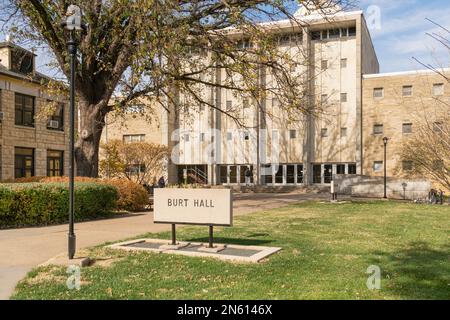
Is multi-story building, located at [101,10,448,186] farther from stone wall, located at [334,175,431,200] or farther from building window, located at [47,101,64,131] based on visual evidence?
building window, located at [47,101,64,131]

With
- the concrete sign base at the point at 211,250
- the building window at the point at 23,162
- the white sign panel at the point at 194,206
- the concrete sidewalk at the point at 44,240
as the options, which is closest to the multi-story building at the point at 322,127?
the building window at the point at 23,162

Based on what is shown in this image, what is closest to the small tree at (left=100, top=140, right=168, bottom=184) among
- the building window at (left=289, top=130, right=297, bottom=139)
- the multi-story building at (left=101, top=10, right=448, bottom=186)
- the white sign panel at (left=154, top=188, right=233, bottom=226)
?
the multi-story building at (left=101, top=10, right=448, bottom=186)

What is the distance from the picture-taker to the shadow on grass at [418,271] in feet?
19.3

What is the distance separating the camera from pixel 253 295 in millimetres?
5656

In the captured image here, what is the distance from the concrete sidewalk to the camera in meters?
7.32

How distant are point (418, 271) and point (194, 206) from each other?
402 centimetres

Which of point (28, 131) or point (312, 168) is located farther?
point (312, 168)

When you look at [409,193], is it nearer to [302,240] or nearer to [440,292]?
[302,240]

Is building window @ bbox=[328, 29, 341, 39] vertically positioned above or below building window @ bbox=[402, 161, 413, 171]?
above

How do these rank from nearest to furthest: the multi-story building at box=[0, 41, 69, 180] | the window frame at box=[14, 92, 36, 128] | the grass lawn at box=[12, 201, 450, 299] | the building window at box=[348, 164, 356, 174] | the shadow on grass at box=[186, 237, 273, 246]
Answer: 1. the grass lawn at box=[12, 201, 450, 299]
2. the shadow on grass at box=[186, 237, 273, 246]
3. the multi-story building at box=[0, 41, 69, 180]
4. the window frame at box=[14, 92, 36, 128]
5. the building window at box=[348, 164, 356, 174]

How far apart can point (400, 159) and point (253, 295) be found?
3603 cm

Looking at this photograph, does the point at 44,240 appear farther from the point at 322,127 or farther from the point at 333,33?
the point at 333,33

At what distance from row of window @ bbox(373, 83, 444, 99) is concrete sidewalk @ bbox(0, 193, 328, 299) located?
3035 cm
